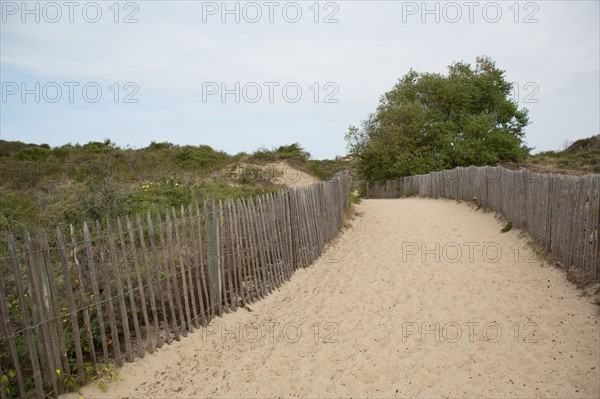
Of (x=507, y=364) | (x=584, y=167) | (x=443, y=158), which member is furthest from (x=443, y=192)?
(x=507, y=364)

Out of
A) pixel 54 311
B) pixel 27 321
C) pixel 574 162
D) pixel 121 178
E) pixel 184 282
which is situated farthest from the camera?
pixel 574 162

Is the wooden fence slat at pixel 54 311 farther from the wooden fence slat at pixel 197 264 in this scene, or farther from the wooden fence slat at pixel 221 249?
the wooden fence slat at pixel 221 249

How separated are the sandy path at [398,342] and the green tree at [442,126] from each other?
20.8 meters

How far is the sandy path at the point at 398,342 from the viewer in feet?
14.1

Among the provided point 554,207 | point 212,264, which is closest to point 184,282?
point 212,264

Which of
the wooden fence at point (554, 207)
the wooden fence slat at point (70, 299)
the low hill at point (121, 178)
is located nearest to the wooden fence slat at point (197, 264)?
the wooden fence slat at point (70, 299)

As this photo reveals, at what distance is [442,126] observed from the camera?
28375 mm

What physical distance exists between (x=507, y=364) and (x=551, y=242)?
424 centimetres

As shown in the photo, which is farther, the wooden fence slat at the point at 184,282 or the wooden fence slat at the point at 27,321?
the wooden fence slat at the point at 184,282

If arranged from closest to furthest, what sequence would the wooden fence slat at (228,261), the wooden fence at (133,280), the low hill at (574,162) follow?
the wooden fence at (133,280), the wooden fence slat at (228,261), the low hill at (574,162)

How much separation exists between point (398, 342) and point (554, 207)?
4501 millimetres

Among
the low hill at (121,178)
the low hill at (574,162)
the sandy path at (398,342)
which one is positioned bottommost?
the sandy path at (398,342)

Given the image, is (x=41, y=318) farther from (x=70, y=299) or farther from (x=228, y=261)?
(x=228, y=261)

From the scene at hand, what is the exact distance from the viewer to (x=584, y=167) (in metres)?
26.0
